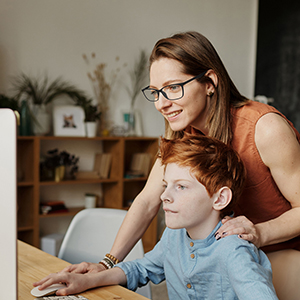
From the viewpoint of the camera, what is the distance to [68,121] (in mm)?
3729

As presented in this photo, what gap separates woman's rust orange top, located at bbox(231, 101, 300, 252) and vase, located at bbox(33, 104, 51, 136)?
8.43 feet

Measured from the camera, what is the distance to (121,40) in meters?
4.17

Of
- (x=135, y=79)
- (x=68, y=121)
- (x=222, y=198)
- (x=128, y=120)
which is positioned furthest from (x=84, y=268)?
(x=135, y=79)

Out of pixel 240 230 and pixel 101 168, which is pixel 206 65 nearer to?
pixel 240 230

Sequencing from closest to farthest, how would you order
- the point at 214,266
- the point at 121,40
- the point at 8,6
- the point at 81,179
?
the point at 214,266 → the point at 8,6 → the point at 81,179 → the point at 121,40

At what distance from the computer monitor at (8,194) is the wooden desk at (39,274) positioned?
0.45m

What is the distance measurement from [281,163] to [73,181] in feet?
8.96

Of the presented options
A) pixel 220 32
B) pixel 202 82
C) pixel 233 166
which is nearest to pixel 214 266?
pixel 233 166

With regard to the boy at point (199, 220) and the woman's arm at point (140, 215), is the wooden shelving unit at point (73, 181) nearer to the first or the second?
the woman's arm at point (140, 215)

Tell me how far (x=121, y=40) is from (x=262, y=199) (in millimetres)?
3228

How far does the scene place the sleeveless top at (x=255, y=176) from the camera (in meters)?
1.28

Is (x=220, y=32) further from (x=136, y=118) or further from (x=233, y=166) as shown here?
(x=233, y=166)

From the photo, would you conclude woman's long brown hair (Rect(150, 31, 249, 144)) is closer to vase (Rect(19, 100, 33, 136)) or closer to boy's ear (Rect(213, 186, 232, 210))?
boy's ear (Rect(213, 186, 232, 210))

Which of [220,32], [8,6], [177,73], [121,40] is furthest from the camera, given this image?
[220,32]
